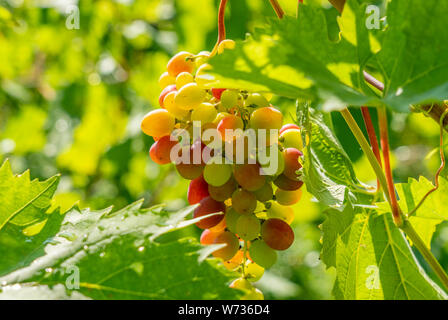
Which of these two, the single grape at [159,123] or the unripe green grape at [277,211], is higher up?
the single grape at [159,123]

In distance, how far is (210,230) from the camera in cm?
66

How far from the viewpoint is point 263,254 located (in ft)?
2.09

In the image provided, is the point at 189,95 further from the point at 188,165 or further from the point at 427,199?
the point at 427,199

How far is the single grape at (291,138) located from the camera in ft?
2.13

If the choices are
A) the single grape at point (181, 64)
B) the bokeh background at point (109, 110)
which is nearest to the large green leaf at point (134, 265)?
the single grape at point (181, 64)

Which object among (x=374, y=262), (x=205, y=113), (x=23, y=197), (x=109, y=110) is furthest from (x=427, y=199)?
(x=109, y=110)

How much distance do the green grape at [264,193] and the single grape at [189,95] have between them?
0.13 metres

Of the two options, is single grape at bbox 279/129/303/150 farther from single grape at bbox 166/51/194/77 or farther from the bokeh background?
the bokeh background

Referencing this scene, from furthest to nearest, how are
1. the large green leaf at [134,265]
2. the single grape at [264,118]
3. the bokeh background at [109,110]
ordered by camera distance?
the bokeh background at [109,110] < the single grape at [264,118] < the large green leaf at [134,265]

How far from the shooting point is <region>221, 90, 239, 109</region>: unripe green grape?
1.98ft

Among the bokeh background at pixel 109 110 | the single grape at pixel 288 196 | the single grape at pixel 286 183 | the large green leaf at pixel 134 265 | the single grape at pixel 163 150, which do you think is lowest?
the large green leaf at pixel 134 265

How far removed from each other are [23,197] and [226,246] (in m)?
0.25

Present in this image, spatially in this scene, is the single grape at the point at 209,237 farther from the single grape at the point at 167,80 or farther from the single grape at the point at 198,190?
the single grape at the point at 167,80

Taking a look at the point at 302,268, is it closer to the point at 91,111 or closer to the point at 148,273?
the point at 91,111
